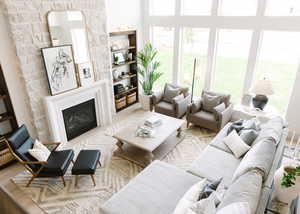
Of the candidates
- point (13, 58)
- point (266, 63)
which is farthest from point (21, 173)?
point (266, 63)

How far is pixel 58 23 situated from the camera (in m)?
4.13

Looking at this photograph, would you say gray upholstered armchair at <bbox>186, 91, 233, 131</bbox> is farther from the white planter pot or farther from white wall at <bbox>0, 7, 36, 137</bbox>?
white wall at <bbox>0, 7, 36, 137</bbox>

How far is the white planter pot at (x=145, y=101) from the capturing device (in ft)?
20.3

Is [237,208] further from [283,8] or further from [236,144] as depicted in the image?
[283,8]

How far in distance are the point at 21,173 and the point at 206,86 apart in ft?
15.5

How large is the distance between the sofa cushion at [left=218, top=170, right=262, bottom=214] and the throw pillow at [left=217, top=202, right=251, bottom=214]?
0.05 m

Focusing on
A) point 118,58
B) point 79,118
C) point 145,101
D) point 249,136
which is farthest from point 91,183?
point 118,58

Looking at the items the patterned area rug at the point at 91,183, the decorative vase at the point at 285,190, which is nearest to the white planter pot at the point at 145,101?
the patterned area rug at the point at 91,183

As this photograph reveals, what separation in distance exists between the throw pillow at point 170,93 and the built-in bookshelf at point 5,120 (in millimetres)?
3527

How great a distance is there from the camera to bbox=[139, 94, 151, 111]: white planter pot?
243 inches

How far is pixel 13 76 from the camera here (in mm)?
3807

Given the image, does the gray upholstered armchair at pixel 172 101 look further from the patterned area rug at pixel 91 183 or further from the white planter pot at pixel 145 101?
the patterned area rug at pixel 91 183

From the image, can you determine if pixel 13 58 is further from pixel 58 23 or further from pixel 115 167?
pixel 115 167

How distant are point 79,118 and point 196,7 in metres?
4.06
